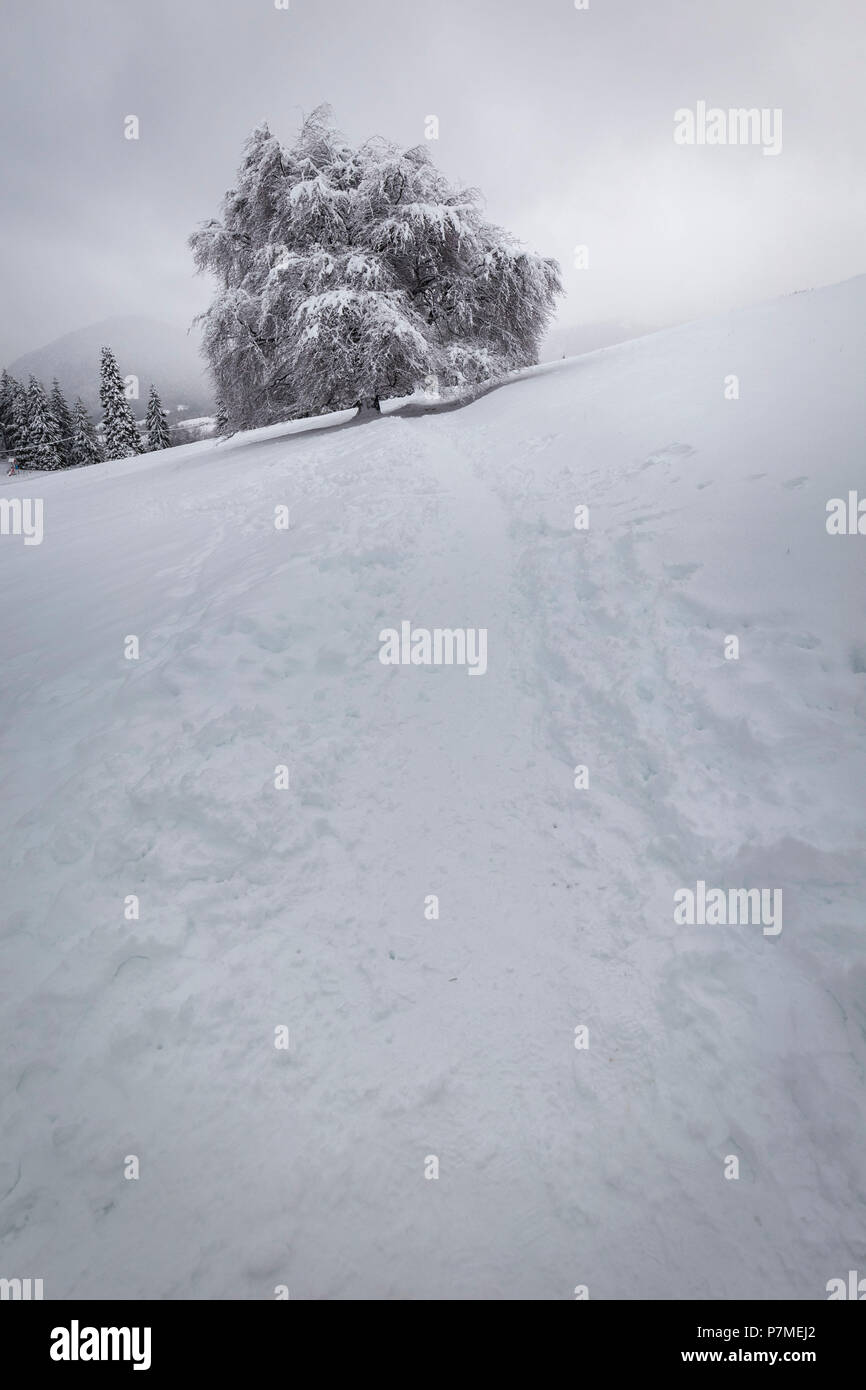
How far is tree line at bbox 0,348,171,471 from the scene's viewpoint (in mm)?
46844

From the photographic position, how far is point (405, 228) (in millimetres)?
17375

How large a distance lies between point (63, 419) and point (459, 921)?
6698cm

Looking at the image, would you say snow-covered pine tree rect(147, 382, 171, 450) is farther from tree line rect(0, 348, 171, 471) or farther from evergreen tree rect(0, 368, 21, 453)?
evergreen tree rect(0, 368, 21, 453)

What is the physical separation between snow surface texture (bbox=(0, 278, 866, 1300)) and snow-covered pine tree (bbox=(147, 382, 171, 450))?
55387 mm

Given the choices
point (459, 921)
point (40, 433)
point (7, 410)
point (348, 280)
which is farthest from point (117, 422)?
point (459, 921)

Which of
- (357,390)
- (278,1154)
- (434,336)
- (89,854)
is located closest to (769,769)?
(278,1154)

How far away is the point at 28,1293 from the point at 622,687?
5.49m

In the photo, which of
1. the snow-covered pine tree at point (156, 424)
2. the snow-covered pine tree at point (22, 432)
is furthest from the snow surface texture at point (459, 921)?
the snow-covered pine tree at point (22, 432)

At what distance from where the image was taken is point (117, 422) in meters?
47.4

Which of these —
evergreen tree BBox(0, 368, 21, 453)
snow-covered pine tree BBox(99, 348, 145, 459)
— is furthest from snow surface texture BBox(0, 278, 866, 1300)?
evergreen tree BBox(0, 368, 21, 453)

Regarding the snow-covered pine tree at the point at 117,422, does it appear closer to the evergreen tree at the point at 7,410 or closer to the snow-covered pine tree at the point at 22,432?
the snow-covered pine tree at the point at 22,432

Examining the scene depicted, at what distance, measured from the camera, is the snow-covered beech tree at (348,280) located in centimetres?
1708

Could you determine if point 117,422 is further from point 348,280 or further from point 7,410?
point 348,280

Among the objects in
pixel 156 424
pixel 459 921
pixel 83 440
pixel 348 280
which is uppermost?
pixel 156 424
